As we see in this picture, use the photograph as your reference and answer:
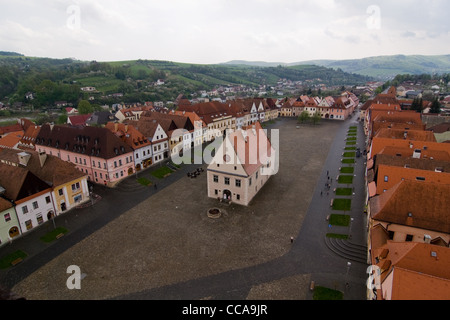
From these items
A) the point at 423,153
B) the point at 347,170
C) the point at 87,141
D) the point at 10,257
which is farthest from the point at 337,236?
the point at 87,141

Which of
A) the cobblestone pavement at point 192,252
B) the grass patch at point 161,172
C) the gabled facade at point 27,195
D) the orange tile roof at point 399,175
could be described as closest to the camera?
the cobblestone pavement at point 192,252

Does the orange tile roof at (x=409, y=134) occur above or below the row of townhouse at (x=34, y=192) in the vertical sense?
above

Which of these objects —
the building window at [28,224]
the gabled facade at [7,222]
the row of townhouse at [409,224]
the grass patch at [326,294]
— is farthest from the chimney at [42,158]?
the row of townhouse at [409,224]

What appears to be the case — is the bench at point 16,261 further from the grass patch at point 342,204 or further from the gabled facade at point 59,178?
the grass patch at point 342,204

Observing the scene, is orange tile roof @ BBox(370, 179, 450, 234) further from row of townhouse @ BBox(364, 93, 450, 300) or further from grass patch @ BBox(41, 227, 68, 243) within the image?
grass patch @ BBox(41, 227, 68, 243)

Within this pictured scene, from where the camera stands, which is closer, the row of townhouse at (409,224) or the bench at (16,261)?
the row of townhouse at (409,224)

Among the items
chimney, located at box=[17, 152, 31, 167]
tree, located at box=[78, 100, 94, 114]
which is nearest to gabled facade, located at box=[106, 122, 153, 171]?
chimney, located at box=[17, 152, 31, 167]

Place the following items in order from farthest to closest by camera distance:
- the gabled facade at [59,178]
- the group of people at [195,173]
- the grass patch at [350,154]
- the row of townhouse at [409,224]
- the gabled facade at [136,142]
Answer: the grass patch at [350,154] < the gabled facade at [136,142] < the group of people at [195,173] < the gabled facade at [59,178] < the row of townhouse at [409,224]
